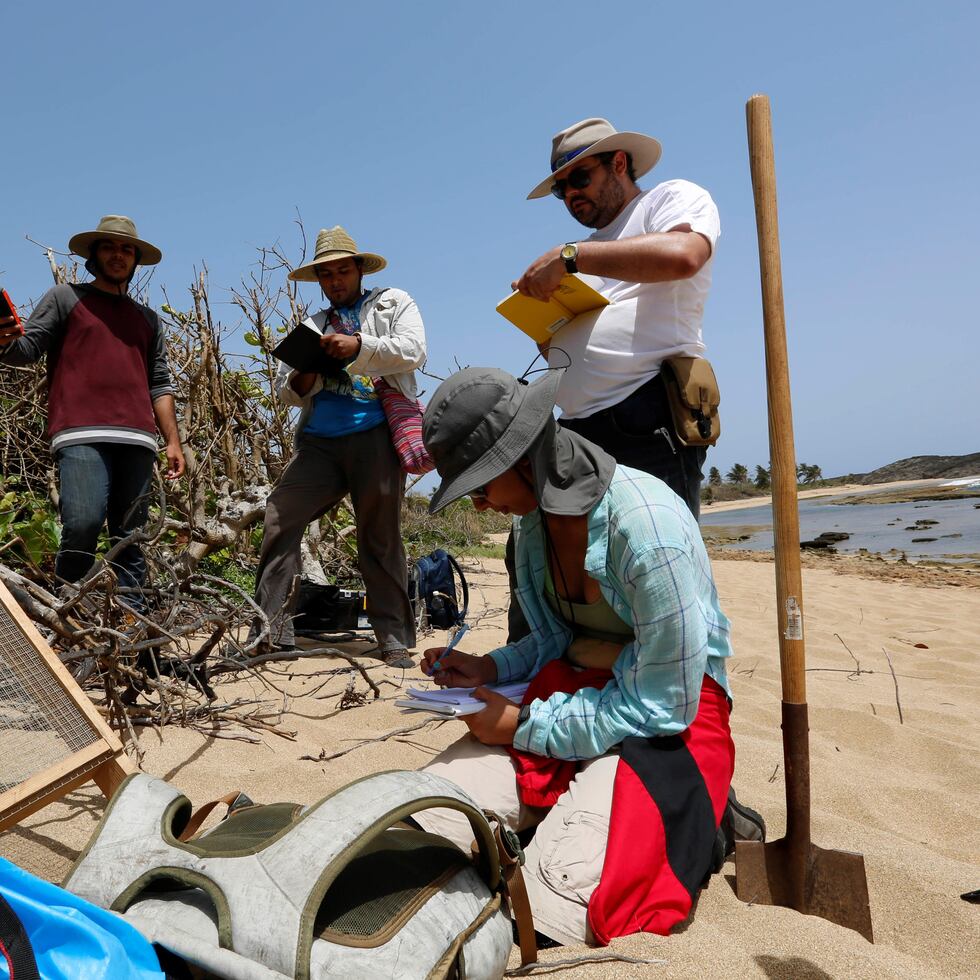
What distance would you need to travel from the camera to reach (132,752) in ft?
8.21

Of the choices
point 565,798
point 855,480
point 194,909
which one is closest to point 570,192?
point 565,798

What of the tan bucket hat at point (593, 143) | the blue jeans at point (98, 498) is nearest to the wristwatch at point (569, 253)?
the tan bucket hat at point (593, 143)

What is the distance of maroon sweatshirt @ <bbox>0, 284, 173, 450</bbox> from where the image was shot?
349 cm

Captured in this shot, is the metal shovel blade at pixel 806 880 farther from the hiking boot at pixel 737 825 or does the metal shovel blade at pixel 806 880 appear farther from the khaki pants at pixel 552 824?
the khaki pants at pixel 552 824

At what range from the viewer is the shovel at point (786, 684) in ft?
6.24

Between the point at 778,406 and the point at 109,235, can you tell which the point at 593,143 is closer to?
the point at 778,406

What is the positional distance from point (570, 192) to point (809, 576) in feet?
24.3

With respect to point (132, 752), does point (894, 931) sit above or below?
below

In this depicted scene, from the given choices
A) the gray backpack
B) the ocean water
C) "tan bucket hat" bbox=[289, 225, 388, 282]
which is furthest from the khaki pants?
the ocean water

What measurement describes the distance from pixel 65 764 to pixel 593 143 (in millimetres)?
2242

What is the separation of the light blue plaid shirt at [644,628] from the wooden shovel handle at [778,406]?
0.84 feet

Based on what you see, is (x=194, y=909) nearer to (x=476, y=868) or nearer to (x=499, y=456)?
(x=476, y=868)

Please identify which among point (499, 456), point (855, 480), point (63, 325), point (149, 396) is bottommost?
point (855, 480)

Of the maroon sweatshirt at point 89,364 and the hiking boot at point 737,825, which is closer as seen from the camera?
the hiking boot at point 737,825
